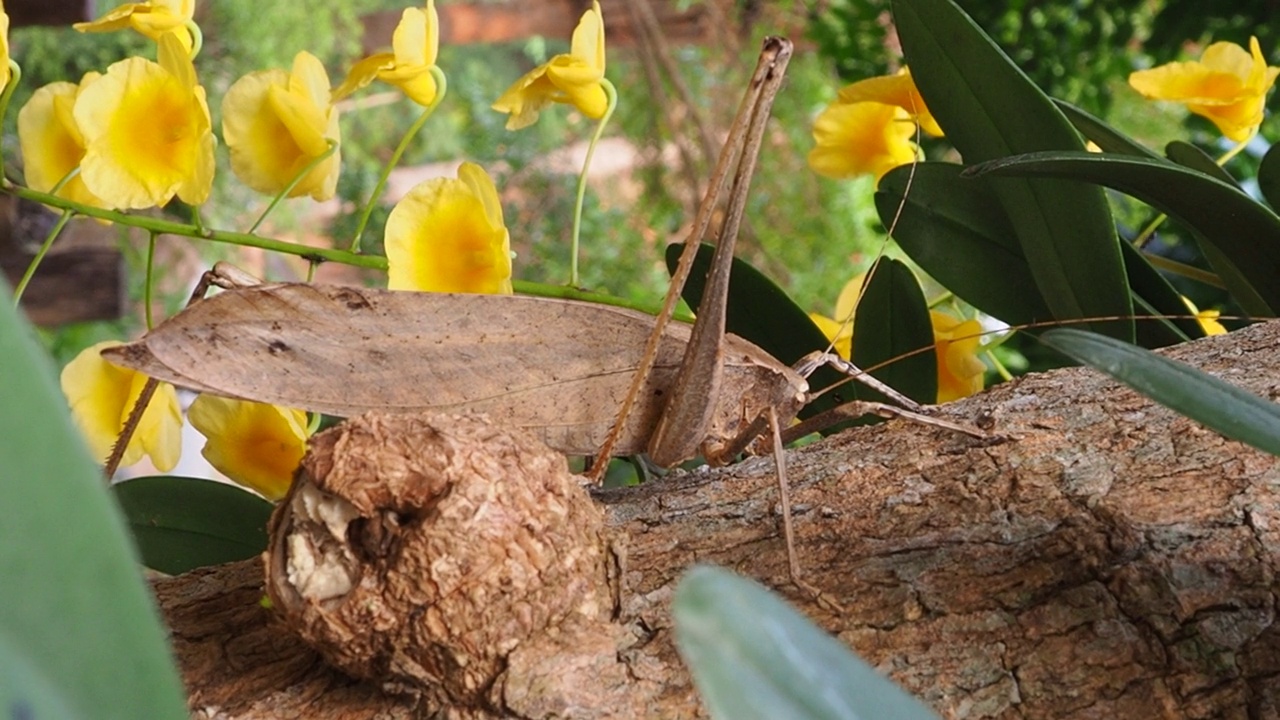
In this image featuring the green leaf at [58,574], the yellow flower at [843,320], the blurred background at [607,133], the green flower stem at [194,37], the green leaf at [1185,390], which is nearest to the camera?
the green leaf at [58,574]

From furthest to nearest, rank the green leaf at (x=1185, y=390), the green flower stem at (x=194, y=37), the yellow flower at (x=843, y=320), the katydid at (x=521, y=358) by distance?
the yellow flower at (x=843, y=320)
the green flower stem at (x=194, y=37)
the katydid at (x=521, y=358)
the green leaf at (x=1185, y=390)

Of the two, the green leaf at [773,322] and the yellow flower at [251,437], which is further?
the green leaf at [773,322]

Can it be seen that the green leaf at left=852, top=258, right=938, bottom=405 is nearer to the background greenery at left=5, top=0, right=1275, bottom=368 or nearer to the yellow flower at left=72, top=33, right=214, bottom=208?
the yellow flower at left=72, top=33, right=214, bottom=208

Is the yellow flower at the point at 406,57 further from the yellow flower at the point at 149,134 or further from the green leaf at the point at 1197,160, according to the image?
the green leaf at the point at 1197,160

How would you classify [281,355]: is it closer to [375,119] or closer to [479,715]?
[479,715]

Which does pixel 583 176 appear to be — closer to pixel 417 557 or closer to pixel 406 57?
pixel 406 57

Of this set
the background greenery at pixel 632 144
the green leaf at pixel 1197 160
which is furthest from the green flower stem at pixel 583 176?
the background greenery at pixel 632 144
